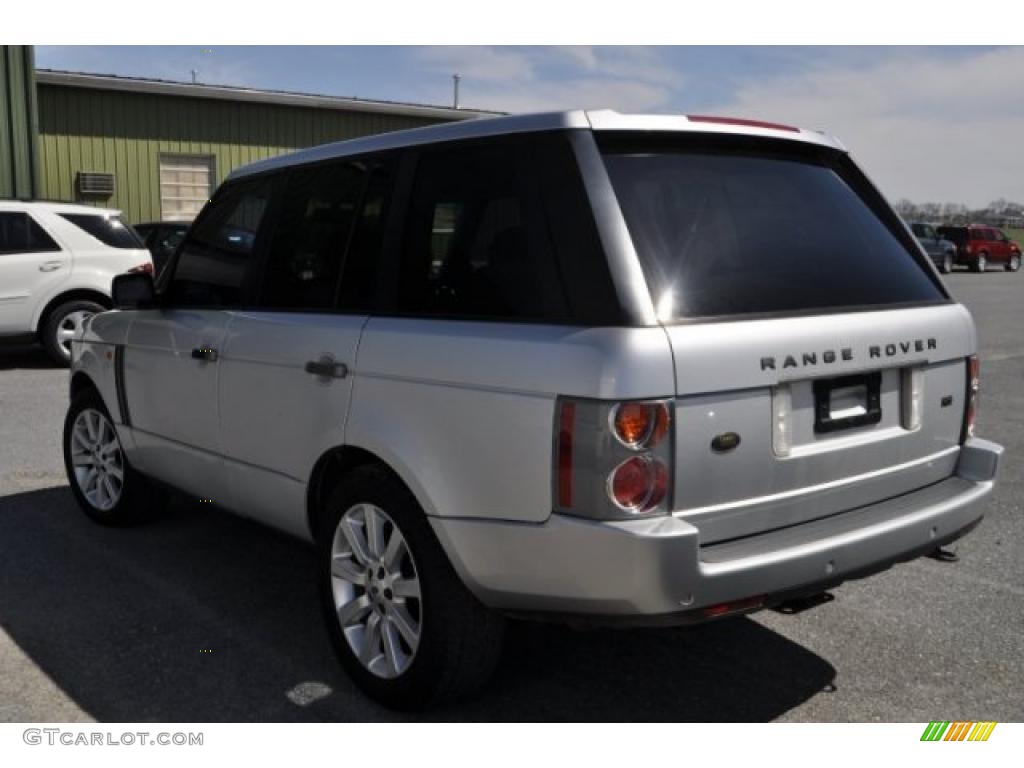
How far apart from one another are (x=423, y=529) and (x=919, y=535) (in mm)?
1537

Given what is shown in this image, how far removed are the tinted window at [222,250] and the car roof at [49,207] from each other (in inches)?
298

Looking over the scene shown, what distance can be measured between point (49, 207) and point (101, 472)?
7067 mm

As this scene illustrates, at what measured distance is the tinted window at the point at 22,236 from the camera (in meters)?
11.1

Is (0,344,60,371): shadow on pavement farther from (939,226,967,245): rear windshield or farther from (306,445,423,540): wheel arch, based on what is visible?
(939,226,967,245): rear windshield

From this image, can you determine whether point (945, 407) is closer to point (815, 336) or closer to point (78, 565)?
point (815, 336)

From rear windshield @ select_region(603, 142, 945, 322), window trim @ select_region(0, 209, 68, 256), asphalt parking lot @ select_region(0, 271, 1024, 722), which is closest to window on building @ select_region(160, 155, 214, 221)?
window trim @ select_region(0, 209, 68, 256)

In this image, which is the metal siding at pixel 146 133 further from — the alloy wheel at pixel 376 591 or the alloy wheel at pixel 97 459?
the alloy wheel at pixel 376 591

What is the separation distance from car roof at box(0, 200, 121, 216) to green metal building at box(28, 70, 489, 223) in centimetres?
764

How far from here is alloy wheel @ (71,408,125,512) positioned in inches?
209

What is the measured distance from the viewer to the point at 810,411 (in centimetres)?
303

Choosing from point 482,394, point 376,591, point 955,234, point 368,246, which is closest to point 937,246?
point 955,234

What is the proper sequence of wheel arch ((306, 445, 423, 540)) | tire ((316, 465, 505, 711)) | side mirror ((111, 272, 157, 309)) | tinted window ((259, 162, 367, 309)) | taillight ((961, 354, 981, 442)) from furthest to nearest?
side mirror ((111, 272, 157, 309)) → tinted window ((259, 162, 367, 309)) → taillight ((961, 354, 981, 442)) → wheel arch ((306, 445, 423, 540)) → tire ((316, 465, 505, 711))

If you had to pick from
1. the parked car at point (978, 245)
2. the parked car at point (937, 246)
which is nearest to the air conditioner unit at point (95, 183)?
the parked car at point (937, 246)
